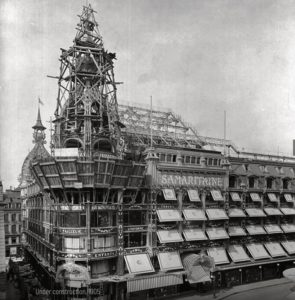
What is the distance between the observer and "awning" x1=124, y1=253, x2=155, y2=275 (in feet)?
157

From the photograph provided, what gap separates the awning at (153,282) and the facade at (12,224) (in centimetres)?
6426

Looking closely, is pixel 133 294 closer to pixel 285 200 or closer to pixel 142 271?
pixel 142 271

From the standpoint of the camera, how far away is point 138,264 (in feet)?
160

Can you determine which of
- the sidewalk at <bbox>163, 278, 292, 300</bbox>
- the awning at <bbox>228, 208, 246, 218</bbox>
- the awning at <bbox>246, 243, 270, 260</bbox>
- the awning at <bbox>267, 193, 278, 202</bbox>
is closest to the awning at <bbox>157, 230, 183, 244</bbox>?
the sidewalk at <bbox>163, 278, 292, 300</bbox>

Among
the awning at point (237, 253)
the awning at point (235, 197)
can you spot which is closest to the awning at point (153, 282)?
the awning at point (237, 253)

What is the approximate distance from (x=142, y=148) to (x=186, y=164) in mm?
10006

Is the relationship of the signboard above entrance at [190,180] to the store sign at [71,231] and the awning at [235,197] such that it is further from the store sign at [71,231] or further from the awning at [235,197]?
the store sign at [71,231]

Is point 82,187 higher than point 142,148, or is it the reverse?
point 142,148

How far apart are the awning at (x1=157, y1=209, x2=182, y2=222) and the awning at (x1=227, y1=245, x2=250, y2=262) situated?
13.5 meters

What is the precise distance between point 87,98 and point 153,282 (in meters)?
31.0

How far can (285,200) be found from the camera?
72125 millimetres

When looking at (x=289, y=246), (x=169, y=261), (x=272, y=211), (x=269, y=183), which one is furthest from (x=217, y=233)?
(x=269, y=183)

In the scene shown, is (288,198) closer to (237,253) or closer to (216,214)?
(237,253)

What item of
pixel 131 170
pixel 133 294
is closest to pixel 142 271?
pixel 133 294
